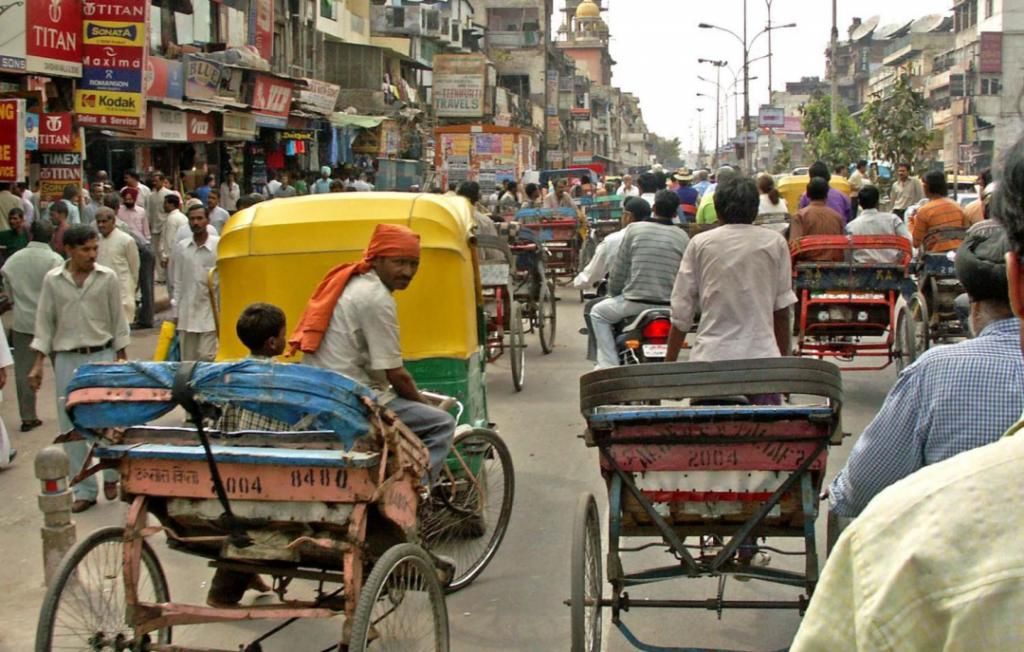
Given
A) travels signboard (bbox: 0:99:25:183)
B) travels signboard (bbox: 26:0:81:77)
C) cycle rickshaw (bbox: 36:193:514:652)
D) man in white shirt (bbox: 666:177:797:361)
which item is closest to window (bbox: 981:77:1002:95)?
travels signboard (bbox: 26:0:81:77)

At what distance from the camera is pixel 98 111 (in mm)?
18062

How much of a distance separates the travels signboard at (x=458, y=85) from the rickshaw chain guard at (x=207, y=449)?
49146 mm

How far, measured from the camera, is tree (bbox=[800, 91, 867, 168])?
1831 inches

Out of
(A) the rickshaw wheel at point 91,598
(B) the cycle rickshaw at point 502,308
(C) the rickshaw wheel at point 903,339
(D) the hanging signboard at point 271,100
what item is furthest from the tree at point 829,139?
(A) the rickshaw wheel at point 91,598

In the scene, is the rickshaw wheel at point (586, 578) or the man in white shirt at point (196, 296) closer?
the rickshaw wheel at point (586, 578)

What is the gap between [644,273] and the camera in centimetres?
853

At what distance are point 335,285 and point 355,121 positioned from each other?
3174cm

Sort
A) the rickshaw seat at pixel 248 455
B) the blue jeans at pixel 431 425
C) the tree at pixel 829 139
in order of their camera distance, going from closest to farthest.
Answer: the rickshaw seat at pixel 248 455 → the blue jeans at pixel 431 425 → the tree at pixel 829 139

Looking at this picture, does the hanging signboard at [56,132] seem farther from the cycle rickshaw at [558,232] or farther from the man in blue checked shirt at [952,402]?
the man in blue checked shirt at [952,402]

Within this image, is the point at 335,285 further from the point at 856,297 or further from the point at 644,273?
the point at 856,297

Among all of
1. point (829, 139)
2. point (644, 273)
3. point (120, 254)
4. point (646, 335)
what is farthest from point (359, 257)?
point (829, 139)

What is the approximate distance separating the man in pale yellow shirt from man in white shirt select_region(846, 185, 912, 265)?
386 inches

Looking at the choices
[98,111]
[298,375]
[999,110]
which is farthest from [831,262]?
[999,110]

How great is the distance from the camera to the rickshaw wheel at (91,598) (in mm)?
4344
